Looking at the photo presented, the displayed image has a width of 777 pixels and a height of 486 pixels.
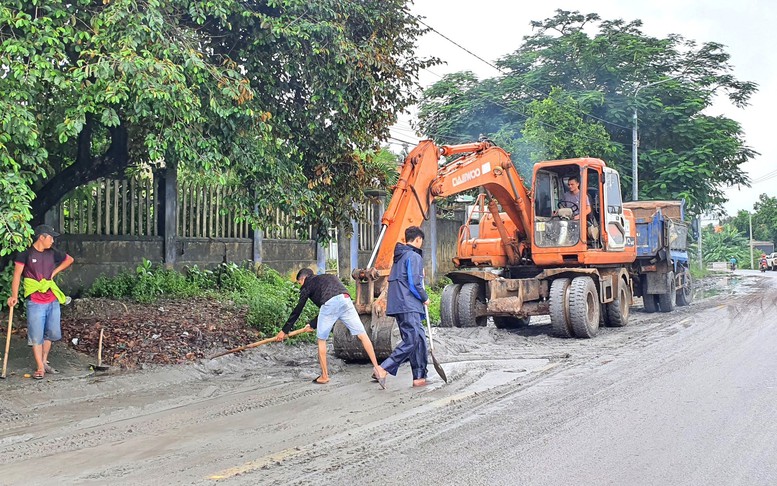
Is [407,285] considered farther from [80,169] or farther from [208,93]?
[80,169]

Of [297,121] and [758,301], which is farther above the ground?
[297,121]

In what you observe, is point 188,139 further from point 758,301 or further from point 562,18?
point 562,18

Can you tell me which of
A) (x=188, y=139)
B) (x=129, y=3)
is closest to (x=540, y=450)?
(x=188, y=139)

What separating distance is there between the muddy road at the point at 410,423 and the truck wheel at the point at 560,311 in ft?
7.00

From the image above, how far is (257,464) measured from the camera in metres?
5.68

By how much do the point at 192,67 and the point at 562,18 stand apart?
29131mm

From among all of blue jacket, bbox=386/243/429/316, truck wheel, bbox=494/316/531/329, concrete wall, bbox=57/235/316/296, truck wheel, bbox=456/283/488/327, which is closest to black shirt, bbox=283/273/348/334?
blue jacket, bbox=386/243/429/316

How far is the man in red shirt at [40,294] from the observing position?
9.15 meters

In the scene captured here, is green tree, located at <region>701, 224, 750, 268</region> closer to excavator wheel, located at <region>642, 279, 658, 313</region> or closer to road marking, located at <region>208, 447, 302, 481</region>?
excavator wheel, located at <region>642, 279, 658, 313</region>

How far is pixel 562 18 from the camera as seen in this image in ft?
113

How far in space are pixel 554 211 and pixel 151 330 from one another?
776 centimetres

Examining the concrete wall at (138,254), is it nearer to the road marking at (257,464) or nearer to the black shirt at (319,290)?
the black shirt at (319,290)

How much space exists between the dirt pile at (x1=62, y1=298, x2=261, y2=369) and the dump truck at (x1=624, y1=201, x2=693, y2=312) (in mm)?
10745

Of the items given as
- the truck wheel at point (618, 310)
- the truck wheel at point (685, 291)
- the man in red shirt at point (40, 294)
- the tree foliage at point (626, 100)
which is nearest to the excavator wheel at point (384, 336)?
the man in red shirt at point (40, 294)
